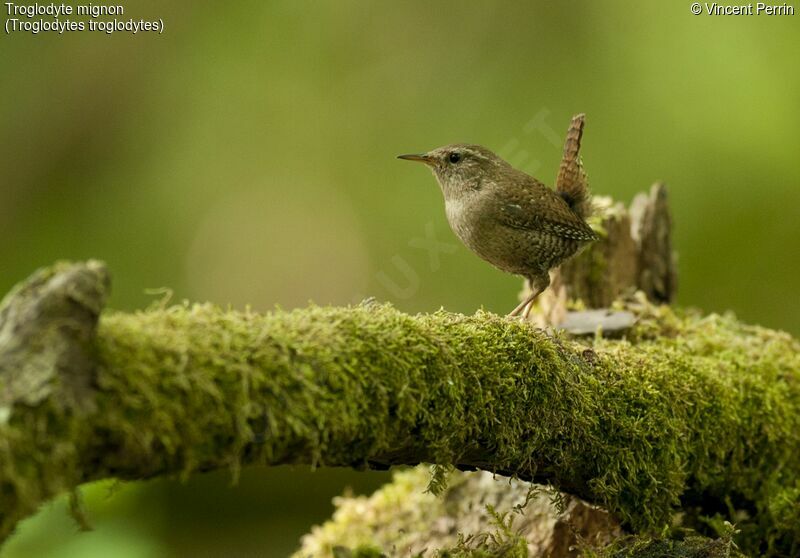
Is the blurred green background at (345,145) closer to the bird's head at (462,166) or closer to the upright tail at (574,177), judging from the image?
the upright tail at (574,177)

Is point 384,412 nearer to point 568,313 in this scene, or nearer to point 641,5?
point 568,313

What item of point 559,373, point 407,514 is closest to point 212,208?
point 407,514

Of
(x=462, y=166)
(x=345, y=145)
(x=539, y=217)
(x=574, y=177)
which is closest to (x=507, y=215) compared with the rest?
(x=539, y=217)

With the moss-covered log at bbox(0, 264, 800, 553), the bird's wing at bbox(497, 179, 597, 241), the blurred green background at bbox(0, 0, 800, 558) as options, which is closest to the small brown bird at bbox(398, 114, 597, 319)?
the bird's wing at bbox(497, 179, 597, 241)

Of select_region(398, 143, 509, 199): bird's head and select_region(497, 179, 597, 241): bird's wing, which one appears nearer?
select_region(497, 179, 597, 241): bird's wing

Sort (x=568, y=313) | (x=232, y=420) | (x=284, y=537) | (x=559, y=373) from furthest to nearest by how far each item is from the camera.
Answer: (x=284, y=537) < (x=568, y=313) < (x=559, y=373) < (x=232, y=420)

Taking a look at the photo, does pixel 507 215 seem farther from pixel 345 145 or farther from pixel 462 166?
pixel 345 145

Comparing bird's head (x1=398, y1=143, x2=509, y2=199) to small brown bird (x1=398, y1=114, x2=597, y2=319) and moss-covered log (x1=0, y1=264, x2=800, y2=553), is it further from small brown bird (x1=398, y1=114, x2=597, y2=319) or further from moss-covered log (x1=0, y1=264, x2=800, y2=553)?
moss-covered log (x1=0, y1=264, x2=800, y2=553)
